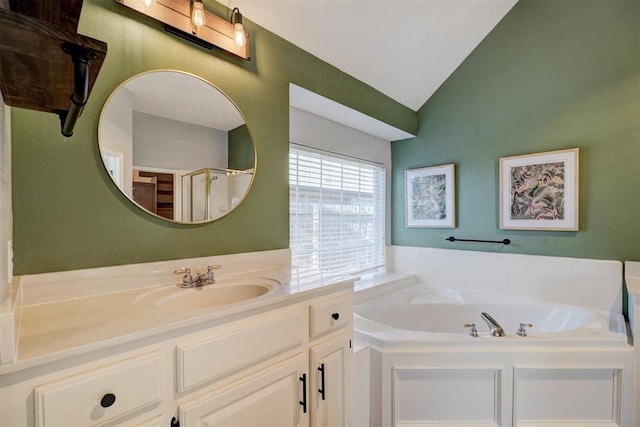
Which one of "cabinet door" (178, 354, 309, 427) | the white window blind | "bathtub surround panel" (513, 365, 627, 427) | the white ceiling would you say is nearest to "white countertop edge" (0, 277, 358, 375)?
"cabinet door" (178, 354, 309, 427)

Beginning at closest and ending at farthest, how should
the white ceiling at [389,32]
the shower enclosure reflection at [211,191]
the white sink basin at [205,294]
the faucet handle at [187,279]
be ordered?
the white sink basin at [205,294] < the faucet handle at [187,279] < the shower enclosure reflection at [211,191] < the white ceiling at [389,32]

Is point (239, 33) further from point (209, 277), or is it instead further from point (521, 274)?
point (521, 274)

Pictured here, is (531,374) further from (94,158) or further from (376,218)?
(94,158)

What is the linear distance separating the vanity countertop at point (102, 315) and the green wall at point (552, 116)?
6.58ft

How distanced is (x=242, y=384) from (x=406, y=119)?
2715 mm

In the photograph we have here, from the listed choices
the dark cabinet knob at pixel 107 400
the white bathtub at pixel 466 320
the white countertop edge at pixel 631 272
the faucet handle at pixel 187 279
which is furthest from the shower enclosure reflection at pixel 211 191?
the white countertop edge at pixel 631 272

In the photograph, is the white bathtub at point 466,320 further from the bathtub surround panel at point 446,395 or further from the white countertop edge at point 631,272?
the white countertop edge at point 631,272

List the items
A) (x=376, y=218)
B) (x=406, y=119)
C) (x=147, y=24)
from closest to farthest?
(x=147, y=24), (x=406, y=119), (x=376, y=218)

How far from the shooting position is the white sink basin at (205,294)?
3.93ft

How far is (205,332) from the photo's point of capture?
93 cm

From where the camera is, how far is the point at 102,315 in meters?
0.91

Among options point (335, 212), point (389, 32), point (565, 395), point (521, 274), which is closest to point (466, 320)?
point (521, 274)

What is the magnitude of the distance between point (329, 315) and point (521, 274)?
205cm

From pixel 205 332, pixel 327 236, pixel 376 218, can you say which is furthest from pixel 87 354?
pixel 376 218
